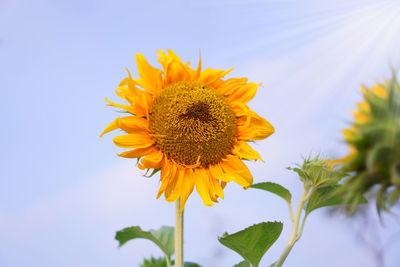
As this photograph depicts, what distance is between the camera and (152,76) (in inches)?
102

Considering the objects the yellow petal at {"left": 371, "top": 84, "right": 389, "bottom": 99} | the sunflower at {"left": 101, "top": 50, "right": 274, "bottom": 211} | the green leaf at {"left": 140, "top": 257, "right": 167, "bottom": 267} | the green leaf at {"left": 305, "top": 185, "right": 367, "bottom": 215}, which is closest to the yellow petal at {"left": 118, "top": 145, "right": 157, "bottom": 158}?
the sunflower at {"left": 101, "top": 50, "right": 274, "bottom": 211}

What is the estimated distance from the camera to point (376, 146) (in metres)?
1.46

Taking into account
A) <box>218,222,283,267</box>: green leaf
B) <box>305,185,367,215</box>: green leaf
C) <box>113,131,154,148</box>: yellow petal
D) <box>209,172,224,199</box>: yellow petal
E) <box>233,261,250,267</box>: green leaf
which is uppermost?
<box>113,131,154,148</box>: yellow petal

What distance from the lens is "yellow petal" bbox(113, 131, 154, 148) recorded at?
240 centimetres

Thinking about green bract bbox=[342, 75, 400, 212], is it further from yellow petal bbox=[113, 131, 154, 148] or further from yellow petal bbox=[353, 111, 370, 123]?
yellow petal bbox=[113, 131, 154, 148]

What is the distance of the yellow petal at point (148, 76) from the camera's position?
258cm

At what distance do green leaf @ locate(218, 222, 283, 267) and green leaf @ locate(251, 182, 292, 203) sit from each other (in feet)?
0.91

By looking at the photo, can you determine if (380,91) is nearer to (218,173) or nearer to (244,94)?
(218,173)

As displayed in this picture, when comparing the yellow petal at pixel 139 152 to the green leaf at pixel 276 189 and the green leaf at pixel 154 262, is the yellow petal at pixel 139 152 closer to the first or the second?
the green leaf at pixel 276 189

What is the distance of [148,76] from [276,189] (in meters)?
0.95

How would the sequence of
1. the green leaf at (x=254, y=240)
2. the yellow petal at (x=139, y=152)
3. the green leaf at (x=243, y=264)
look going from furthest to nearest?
the green leaf at (x=243, y=264) < the yellow petal at (x=139, y=152) < the green leaf at (x=254, y=240)

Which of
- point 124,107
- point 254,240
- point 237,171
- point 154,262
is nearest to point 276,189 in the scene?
point 237,171

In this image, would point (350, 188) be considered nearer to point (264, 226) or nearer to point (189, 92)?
point (264, 226)

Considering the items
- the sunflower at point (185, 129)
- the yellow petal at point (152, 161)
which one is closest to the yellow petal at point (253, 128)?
the sunflower at point (185, 129)
